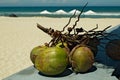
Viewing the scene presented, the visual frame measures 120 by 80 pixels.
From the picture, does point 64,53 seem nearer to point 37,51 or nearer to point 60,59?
point 60,59

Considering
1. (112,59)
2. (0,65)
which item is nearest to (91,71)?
(112,59)

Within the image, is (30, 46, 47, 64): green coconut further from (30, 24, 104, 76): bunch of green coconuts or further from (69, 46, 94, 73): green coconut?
(69, 46, 94, 73): green coconut

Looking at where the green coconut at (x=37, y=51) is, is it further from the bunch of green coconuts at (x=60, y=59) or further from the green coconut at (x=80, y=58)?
the green coconut at (x=80, y=58)

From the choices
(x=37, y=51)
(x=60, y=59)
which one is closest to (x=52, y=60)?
(x=60, y=59)

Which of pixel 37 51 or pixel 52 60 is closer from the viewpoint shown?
pixel 52 60

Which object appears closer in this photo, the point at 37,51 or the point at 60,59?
the point at 60,59

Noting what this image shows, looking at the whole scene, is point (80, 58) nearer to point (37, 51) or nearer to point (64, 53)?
point (64, 53)

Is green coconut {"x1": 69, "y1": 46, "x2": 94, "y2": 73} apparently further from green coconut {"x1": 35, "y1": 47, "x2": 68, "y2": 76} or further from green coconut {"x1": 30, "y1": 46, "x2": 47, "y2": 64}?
green coconut {"x1": 30, "y1": 46, "x2": 47, "y2": 64}

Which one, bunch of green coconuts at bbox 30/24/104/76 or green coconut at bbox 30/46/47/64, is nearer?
bunch of green coconuts at bbox 30/24/104/76

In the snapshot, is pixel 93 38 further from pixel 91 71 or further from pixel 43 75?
pixel 43 75

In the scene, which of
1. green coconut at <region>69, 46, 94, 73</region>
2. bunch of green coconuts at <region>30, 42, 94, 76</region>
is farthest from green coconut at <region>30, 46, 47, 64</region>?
green coconut at <region>69, 46, 94, 73</region>

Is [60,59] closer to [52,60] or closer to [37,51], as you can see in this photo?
[52,60]

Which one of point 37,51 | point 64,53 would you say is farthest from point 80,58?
point 37,51
